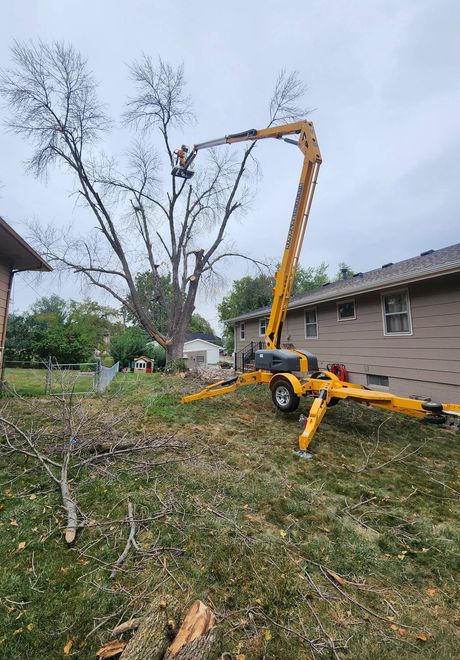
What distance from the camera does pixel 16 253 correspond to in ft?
22.7

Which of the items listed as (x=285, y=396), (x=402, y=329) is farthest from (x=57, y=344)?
(x=402, y=329)

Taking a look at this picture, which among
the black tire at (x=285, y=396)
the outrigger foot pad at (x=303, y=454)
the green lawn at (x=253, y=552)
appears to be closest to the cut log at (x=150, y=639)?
the green lawn at (x=253, y=552)

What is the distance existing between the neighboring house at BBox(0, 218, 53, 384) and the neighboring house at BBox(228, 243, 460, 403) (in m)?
8.29

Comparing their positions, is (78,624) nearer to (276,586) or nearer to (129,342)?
(276,586)

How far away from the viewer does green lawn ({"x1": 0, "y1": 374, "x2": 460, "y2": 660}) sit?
1646 millimetres

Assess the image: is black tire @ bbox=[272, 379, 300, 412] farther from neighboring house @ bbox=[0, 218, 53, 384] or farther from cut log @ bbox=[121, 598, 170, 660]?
neighboring house @ bbox=[0, 218, 53, 384]

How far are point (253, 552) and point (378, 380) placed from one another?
690cm

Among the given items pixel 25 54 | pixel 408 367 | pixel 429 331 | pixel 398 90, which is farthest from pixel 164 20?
pixel 408 367

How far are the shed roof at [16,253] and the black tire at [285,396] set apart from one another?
6535 millimetres

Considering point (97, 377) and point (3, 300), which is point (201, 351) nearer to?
point (97, 377)

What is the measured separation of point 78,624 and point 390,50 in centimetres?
1232

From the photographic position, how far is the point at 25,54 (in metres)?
11.2

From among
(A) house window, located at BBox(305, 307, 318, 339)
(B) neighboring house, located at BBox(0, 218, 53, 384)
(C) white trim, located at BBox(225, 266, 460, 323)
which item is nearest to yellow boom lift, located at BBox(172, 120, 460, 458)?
(C) white trim, located at BBox(225, 266, 460, 323)

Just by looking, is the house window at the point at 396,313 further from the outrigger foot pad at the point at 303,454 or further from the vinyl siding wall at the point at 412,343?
the outrigger foot pad at the point at 303,454
